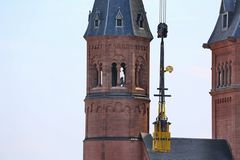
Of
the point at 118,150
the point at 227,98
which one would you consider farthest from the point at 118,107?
the point at 227,98

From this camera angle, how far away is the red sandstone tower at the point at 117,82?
14425 centimetres

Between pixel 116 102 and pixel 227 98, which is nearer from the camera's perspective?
pixel 116 102

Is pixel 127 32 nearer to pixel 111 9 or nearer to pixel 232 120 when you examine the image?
pixel 111 9

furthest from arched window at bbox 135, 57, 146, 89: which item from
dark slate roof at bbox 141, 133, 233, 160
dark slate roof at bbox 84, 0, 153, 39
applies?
dark slate roof at bbox 141, 133, 233, 160

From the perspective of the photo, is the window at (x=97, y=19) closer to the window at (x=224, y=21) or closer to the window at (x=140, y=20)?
the window at (x=140, y=20)

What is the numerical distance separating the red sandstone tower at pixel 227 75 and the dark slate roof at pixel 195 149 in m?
1.02

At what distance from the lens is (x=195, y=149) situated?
145m

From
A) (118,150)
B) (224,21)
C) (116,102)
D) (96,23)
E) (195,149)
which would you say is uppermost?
(224,21)

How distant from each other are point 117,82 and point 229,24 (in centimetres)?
1281

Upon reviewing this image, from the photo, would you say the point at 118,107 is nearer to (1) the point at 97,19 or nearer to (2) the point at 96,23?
(2) the point at 96,23

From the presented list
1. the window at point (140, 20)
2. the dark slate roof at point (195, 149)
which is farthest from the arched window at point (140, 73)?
the dark slate roof at point (195, 149)

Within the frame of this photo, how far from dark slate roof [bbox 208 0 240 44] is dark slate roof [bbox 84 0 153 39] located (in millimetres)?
7006

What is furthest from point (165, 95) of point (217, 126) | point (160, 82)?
point (217, 126)

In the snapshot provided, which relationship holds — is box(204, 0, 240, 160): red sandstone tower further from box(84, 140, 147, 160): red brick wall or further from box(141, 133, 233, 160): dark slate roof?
box(84, 140, 147, 160): red brick wall
